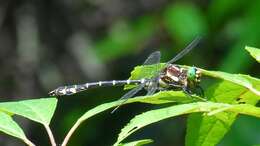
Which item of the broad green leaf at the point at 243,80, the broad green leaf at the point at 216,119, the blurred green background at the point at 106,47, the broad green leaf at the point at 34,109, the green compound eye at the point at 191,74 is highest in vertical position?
the blurred green background at the point at 106,47

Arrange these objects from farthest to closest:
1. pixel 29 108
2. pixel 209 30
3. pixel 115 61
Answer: pixel 115 61 < pixel 209 30 < pixel 29 108

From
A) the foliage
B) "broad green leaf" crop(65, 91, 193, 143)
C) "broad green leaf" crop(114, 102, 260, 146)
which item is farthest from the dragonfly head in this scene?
"broad green leaf" crop(114, 102, 260, 146)

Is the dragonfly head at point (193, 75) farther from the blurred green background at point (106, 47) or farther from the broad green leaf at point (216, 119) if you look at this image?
the blurred green background at point (106, 47)

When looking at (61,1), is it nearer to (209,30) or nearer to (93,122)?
(93,122)

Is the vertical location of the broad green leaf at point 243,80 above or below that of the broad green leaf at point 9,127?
below

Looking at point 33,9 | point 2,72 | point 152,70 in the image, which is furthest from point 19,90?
point 152,70

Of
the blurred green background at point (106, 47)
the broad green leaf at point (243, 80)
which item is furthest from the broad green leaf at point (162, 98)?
the blurred green background at point (106, 47)
